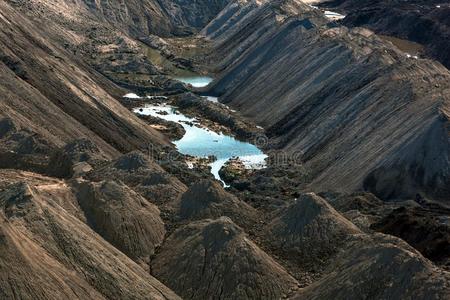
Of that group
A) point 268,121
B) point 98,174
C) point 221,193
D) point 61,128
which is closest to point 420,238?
point 221,193

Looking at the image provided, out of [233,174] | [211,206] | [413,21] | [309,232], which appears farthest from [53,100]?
[413,21]

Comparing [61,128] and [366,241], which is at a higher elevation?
[61,128]

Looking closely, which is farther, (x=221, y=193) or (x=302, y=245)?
(x=221, y=193)

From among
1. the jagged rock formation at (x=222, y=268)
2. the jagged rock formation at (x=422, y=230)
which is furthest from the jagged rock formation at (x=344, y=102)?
the jagged rock formation at (x=222, y=268)

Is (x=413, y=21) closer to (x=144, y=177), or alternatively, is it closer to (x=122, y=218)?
(x=144, y=177)

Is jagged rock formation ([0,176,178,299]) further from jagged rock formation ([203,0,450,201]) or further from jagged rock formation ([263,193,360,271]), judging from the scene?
jagged rock formation ([203,0,450,201])

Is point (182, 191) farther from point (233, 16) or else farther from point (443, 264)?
point (233, 16)

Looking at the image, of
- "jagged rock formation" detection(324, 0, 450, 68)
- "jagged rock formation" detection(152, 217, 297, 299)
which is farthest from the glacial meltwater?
"jagged rock formation" detection(324, 0, 450, 68)
